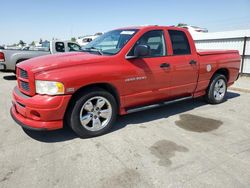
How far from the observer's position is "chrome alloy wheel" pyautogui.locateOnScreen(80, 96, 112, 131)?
142 inches

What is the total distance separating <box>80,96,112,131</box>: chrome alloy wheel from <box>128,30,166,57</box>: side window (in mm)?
1338

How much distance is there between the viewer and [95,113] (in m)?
3.73

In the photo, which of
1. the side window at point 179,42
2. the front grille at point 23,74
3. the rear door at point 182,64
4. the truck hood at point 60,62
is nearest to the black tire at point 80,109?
the truck hood at point 60,62

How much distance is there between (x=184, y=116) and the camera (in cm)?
482

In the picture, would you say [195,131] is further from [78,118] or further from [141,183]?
[78,118]

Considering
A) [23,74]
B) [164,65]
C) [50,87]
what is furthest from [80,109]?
[164,65]

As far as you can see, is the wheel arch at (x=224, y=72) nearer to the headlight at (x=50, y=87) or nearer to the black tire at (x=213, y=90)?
the black tire at (x=213, y=90)

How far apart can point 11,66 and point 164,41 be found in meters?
7.54

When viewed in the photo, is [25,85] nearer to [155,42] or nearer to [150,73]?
[150,73]

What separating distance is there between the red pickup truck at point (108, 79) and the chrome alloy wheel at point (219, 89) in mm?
661

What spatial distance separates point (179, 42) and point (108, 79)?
6.70ft

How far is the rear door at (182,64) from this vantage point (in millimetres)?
4520

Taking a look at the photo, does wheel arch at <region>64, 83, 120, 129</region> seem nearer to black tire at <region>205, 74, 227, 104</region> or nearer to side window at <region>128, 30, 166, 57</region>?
side window at <region>128, 30, 166, 57</region>

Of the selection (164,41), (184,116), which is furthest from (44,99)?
(184,116)
